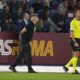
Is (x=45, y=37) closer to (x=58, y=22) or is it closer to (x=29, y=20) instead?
(x=58, y=22)

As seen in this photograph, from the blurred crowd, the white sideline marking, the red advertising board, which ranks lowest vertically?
the white sideline marking

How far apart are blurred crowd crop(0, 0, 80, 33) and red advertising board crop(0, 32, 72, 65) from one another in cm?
48

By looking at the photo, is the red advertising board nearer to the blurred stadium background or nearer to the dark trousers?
the blurred stadium background

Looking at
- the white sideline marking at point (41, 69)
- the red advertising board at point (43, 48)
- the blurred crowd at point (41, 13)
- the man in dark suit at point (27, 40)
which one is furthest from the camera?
the blurred crowd at point (41, 13)

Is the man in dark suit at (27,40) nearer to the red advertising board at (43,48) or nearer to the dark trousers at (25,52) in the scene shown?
the dark trousers at (25,52)

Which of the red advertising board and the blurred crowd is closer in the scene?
the red advertising board

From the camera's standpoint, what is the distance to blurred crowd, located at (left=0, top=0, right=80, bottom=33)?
20969mm

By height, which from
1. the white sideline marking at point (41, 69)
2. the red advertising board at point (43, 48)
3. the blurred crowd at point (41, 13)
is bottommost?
the white sideline marking at point (41, 69)

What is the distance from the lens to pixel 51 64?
68.7 feet

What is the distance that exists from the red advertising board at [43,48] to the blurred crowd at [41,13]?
1.57 ft

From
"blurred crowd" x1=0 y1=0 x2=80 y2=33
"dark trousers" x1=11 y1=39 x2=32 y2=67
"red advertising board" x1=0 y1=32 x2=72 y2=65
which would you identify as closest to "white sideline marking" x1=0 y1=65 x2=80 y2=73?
"dark trousers" x1=11 y1=39 x2=32 y2=67

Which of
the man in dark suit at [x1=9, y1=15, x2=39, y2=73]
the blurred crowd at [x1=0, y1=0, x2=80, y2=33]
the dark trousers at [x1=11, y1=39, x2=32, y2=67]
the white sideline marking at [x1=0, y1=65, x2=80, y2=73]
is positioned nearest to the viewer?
the man in dark suit at [x1=9, y1=15, x2=39, y2=73]

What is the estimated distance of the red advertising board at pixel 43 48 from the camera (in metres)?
20.5

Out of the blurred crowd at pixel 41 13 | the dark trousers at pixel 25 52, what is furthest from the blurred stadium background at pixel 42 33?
the dark trousers at pixel 25 52
